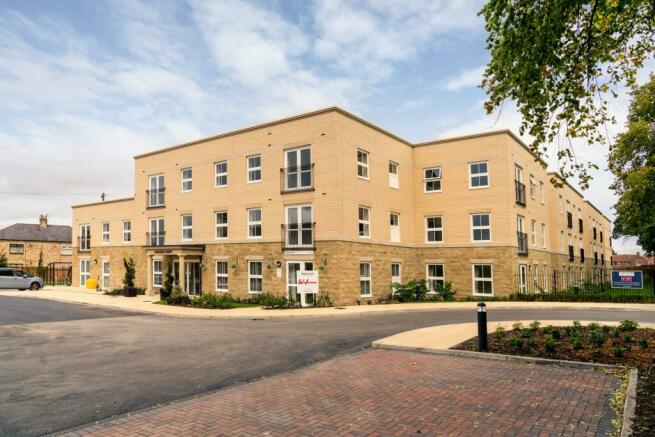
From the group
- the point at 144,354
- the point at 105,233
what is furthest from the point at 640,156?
the point at 105,233

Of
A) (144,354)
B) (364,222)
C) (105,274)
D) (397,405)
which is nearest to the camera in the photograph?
(397,405)

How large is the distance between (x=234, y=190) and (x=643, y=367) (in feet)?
69.5

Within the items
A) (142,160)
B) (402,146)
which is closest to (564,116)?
(402,146)

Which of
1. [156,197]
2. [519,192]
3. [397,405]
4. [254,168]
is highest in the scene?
[254,168]

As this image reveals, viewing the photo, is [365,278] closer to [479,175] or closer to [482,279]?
[482,279]

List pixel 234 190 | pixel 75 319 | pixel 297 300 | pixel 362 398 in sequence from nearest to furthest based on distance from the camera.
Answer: pixel 362 398 < pixel 75 319 < pixel 297 300 < pixel 234 190

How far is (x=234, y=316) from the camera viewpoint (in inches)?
703

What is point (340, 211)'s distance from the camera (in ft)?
72.1

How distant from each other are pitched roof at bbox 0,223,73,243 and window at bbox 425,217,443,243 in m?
50.1

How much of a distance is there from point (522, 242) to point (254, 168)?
15488 millimetres

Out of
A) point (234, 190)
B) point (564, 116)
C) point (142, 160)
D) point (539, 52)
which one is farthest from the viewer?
point (142, 160)

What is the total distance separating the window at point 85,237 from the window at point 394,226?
25.6 metres

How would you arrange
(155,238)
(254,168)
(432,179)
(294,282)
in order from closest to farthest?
(294,282) < (254,168) < (432,179) < (155,238)

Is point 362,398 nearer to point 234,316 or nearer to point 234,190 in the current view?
point 234,316
